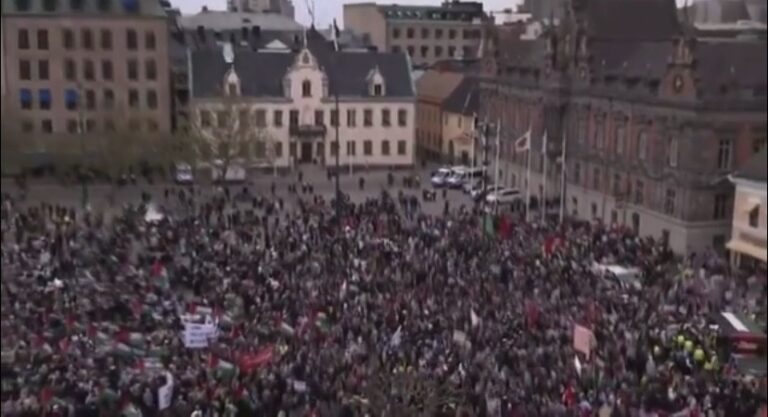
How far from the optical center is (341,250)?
45.0 ft

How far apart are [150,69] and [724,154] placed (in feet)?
13.6

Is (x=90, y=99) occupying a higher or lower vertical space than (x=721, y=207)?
higher

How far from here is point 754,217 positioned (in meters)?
3.88

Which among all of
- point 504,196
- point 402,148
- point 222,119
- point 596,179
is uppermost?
point 222,119

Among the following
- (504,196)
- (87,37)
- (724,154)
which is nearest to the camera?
(724,154)

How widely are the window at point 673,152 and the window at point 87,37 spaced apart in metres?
3.47

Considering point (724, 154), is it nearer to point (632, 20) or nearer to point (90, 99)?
point (90, 99)

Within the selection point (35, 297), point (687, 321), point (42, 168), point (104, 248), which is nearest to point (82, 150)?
point (42, 168)

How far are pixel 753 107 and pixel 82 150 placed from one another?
361cm

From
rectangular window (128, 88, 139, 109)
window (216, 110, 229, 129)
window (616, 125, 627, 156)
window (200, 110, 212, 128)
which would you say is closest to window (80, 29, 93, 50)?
rectangular window (128, 88, 139, 109)

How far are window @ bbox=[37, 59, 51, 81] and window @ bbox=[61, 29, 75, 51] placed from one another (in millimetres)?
242

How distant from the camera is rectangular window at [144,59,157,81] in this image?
23.4ft

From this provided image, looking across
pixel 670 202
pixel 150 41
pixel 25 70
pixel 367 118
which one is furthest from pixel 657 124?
pixel 367 118

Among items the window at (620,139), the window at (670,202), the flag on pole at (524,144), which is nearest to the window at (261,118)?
the flag on pole at (524,144)
